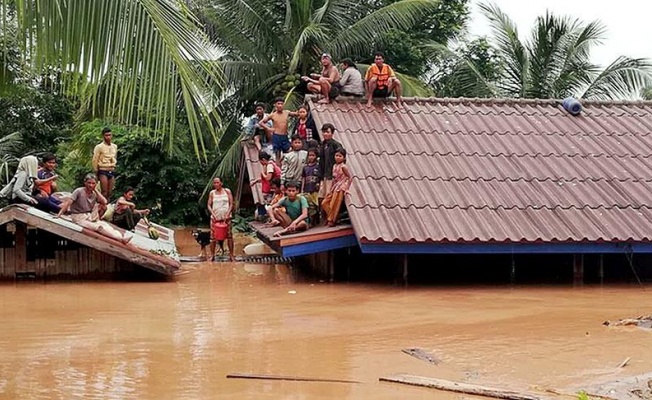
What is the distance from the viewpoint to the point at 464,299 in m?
10.3

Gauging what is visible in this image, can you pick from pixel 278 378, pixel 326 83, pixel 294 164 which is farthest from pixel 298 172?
pixel 278 378

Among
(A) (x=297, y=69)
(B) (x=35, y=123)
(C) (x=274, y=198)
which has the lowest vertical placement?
(C) (x=274, y=198)

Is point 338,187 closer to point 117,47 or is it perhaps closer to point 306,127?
point 306,127

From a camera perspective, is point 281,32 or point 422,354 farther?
point 281,32

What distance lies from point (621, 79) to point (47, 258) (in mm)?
15484

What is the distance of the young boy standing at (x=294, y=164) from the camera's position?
13086 mm

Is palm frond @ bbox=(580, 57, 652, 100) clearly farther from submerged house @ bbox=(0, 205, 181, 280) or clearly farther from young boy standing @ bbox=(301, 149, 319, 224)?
submerged house @ bbox=(0, 205, 181, 280)

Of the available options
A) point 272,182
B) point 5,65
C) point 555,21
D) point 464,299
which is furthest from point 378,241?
point 555,21

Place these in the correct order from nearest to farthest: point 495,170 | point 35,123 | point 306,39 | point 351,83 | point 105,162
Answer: point 495,170
point 105,162
point 351,83
point 306,39
point 35,123

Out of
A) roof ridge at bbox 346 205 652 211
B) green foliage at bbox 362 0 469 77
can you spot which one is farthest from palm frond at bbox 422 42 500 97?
roof ridge at bbox 346 205 652 211

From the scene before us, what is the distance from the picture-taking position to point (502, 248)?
1099 centimetres

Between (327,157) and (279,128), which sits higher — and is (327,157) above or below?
below

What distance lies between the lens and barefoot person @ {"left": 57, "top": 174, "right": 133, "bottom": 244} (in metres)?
11.8

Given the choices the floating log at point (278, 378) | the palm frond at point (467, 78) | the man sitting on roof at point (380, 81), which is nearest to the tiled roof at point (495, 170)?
the man sitting on roof at point (380, 81)
